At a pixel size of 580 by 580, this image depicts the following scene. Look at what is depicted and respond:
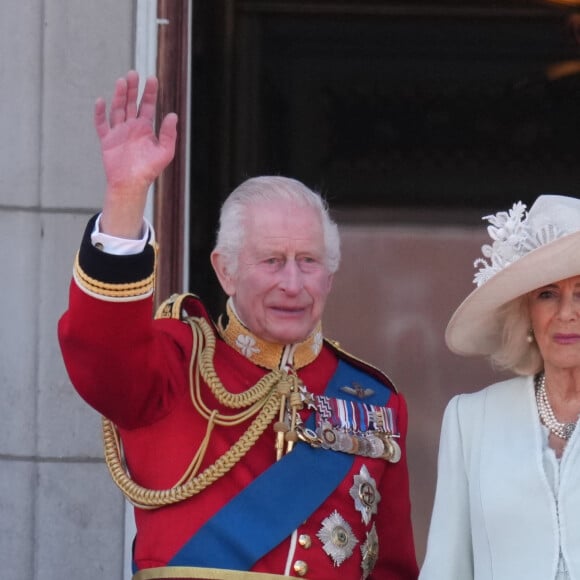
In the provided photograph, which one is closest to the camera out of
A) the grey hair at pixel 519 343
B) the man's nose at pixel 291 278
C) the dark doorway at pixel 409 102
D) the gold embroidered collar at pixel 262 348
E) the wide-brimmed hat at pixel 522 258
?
the wide-brimmed hat at pixel 522 258

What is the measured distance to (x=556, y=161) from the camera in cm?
477

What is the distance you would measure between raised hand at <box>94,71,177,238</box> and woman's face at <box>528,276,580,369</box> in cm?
78

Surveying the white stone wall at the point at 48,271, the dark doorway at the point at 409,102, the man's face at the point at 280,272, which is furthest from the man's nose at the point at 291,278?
the dark doorway at the point at 409,102

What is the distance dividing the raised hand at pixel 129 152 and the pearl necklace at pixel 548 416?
840 mm

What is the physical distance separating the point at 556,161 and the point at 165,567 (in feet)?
7.04

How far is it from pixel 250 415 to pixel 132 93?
0.75 metres

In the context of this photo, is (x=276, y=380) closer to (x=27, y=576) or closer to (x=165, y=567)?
(x=165, y=567)

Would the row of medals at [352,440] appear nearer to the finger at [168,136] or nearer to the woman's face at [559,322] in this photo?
the woman's face at [559,322]

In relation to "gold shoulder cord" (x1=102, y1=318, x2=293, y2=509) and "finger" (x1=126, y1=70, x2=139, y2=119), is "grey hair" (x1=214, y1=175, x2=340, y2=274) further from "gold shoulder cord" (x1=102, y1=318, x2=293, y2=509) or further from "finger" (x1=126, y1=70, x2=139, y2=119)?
"finger" (x1=126, y1=70, x2=139, y2=119)

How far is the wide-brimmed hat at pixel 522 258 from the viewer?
2975mm

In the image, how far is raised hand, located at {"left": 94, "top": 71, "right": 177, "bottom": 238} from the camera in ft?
9.34

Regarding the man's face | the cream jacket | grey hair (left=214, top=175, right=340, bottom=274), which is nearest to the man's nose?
the man's face

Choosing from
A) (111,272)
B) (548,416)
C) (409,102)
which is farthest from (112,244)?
(409,102)

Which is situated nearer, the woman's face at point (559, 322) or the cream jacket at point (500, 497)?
the cream jacket at point (500, 497)
